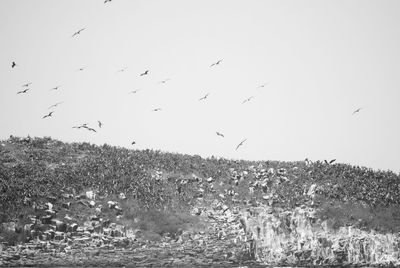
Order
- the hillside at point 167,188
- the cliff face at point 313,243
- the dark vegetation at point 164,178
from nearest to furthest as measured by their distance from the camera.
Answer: the cliff face at point 313,243 → the hillside at point 167,188 → the dark vegetation at point 164,178

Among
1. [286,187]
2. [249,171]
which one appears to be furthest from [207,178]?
[286,187]

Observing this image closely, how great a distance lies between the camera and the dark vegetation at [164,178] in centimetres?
3291

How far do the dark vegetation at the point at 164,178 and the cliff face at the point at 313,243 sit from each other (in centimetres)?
191

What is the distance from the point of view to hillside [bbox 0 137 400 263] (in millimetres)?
31344

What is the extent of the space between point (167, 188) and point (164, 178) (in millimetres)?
1539

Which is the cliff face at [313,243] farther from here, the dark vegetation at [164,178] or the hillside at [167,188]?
the dark vegetation at [164,178]

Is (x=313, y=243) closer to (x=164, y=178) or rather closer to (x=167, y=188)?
(x=167, y=188)

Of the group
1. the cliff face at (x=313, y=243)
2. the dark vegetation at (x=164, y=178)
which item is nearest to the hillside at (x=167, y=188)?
the dark vegetation at (x=164, y=178)

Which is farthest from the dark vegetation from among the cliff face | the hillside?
the cliff face

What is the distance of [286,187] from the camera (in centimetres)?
3803

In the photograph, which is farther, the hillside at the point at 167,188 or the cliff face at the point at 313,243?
the hillside at the point at 167,188

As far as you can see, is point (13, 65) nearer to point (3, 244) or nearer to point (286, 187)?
point (3, 244)

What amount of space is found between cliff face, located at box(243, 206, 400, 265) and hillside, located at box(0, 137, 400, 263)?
100cm

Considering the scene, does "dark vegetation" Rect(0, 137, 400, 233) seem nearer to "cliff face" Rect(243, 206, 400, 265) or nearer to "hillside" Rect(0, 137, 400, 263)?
"hillside" Rect(0, 137, 400, 263)
